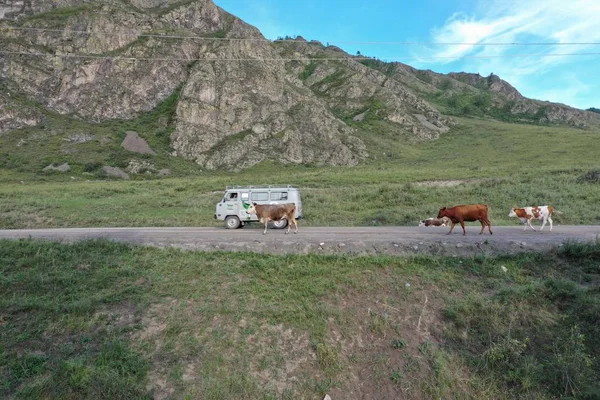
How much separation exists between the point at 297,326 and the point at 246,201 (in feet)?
36.5

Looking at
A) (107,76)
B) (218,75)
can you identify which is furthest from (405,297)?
(107,76)

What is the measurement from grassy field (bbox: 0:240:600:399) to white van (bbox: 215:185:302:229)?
6770 millimetres

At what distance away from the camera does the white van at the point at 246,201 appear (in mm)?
20073

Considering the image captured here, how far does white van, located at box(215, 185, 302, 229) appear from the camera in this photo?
20.1 m

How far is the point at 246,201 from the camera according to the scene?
805 inches

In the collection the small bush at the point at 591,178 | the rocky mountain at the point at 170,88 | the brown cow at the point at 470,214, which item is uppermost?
the rocky mountain at the point at 170,88

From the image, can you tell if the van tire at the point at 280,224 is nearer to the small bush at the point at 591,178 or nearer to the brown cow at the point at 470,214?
the brown cow at the point at 470,214

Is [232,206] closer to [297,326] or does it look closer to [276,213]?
[276,213]

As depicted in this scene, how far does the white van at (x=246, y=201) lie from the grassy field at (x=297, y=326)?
6.77m

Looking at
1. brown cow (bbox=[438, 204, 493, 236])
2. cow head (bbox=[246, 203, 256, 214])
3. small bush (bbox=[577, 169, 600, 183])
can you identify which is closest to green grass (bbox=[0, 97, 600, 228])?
small bush (bbox=[577, 169, 600, 183])

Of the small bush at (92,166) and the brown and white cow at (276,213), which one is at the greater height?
the brown and white cow at (276,213)

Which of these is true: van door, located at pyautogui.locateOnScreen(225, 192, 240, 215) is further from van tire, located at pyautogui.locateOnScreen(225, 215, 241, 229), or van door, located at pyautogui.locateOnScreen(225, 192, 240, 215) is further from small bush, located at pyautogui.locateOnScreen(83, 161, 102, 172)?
small bush, located at pyautogui.locateOnScreen(83, 161, 102, 172)

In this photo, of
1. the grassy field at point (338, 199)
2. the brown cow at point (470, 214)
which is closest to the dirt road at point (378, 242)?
the brown cow at point (470, 214)

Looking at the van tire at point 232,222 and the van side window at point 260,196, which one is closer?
the van tire at point 232,222
